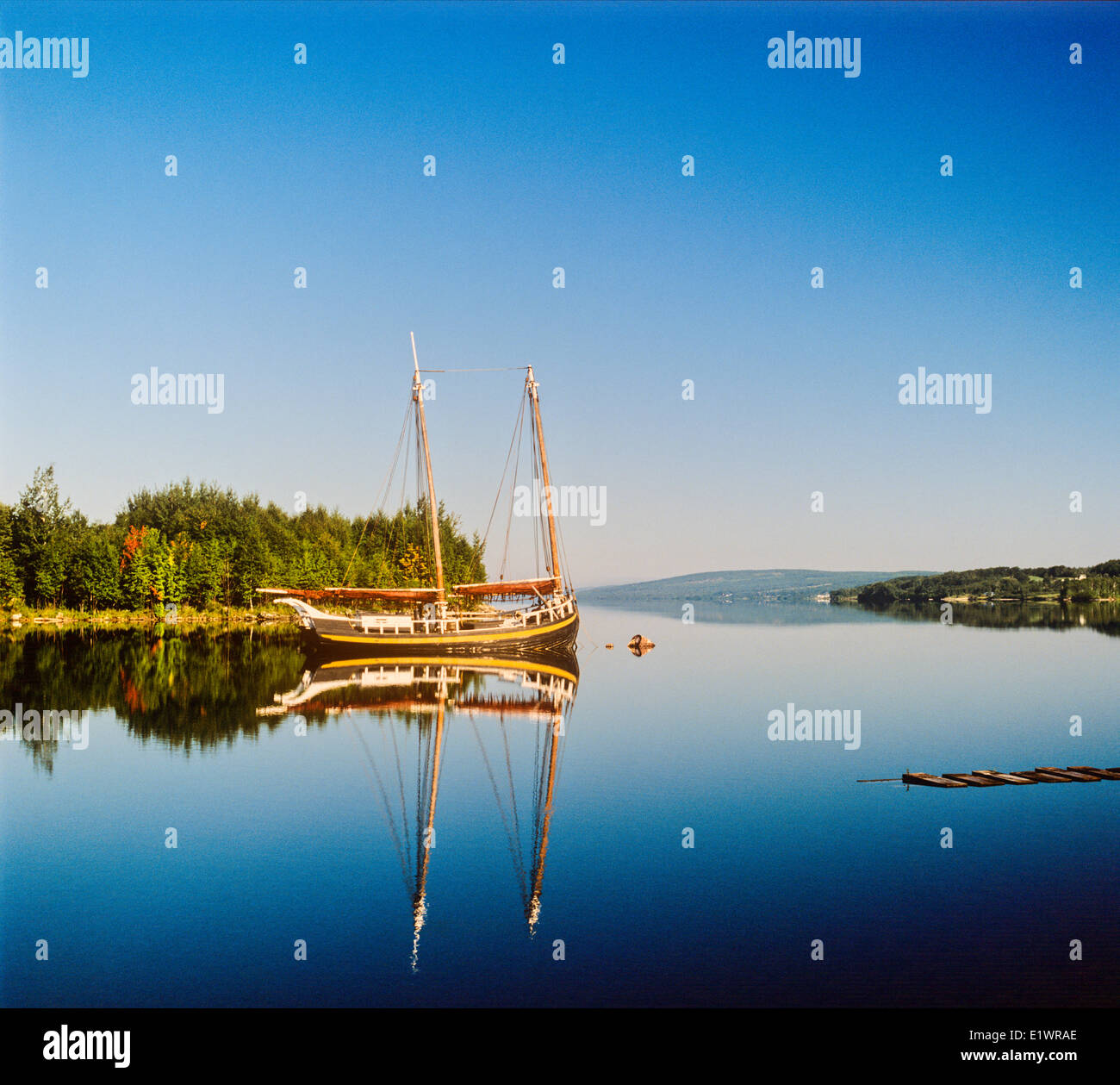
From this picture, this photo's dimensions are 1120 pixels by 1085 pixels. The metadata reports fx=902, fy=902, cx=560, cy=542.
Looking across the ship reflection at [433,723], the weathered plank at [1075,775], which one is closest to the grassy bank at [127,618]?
the ship reflection at [433,723]

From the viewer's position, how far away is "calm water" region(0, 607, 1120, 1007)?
1280 centimetres

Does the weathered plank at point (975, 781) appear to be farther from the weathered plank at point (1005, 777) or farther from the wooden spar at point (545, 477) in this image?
Answer: the wooden spar at point (545, 477)

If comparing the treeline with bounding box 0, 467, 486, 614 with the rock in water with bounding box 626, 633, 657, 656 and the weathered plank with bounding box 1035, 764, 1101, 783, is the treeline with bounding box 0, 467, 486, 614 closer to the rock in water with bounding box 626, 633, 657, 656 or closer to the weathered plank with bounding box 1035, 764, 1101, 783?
the rock in water with bounding box 626, 633, 657, 656

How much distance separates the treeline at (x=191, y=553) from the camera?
291 feet

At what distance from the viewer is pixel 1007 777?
24.4m

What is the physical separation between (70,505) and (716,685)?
76536 millimetres

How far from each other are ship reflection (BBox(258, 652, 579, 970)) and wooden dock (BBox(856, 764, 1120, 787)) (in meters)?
9.96

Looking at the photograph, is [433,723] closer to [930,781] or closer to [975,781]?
[930,781]

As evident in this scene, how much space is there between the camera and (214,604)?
10169 cm

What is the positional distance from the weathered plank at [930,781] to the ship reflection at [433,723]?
31.9 ft

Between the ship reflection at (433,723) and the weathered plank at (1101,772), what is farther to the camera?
the weathered plank at (1101,772)

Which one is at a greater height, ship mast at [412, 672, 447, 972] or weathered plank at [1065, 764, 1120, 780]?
ship mast at [412, 672, 447, 972]

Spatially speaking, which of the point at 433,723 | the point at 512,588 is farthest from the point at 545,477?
the point at 433,723

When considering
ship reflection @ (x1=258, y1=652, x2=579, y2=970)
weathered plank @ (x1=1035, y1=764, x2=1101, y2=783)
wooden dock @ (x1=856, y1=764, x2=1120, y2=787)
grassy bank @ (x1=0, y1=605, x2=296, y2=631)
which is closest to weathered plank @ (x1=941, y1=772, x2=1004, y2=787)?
wooden dock @ (x1=856, y1=764, x2=1120, y2=787)
